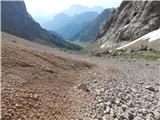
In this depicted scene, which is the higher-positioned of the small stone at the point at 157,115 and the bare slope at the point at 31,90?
the bare slope at the point at 31,90

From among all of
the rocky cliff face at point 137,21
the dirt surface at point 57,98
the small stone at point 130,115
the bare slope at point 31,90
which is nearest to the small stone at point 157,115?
the dirt surface at point 57,98

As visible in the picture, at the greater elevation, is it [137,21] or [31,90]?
[137,21]

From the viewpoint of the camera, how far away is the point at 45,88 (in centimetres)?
1902

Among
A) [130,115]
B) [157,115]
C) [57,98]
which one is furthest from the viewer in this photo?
[57,98]

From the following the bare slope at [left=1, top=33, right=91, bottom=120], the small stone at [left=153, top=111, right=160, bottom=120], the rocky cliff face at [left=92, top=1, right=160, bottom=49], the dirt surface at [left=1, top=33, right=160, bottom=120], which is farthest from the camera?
the rocky cliff face at [left=92, top=1, right=160, bottom=49]

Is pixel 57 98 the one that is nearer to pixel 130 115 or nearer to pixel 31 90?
pixel 31 90

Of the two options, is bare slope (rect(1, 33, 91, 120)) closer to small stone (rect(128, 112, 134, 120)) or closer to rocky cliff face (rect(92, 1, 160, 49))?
small stone (rect(128, 112, 134, 120))

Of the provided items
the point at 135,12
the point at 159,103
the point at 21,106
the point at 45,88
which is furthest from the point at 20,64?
the point at 135,12

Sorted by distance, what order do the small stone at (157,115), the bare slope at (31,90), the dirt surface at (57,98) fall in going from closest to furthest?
the bare slope at (31,90), the dirt surface at (57,98), the small stone at (157,115)

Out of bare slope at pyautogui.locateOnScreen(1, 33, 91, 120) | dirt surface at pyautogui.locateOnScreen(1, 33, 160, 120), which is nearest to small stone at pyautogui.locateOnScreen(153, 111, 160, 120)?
dirt surface at pyautogui.locateOnScreen(1, 33, 160, 120)

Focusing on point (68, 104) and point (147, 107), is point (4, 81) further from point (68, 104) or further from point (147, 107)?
point (147, 107)

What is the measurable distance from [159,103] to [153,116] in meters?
3.98

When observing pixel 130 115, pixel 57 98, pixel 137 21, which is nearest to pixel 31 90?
pixel 57 98

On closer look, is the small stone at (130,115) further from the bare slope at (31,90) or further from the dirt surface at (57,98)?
the bare slope at (31,90)
